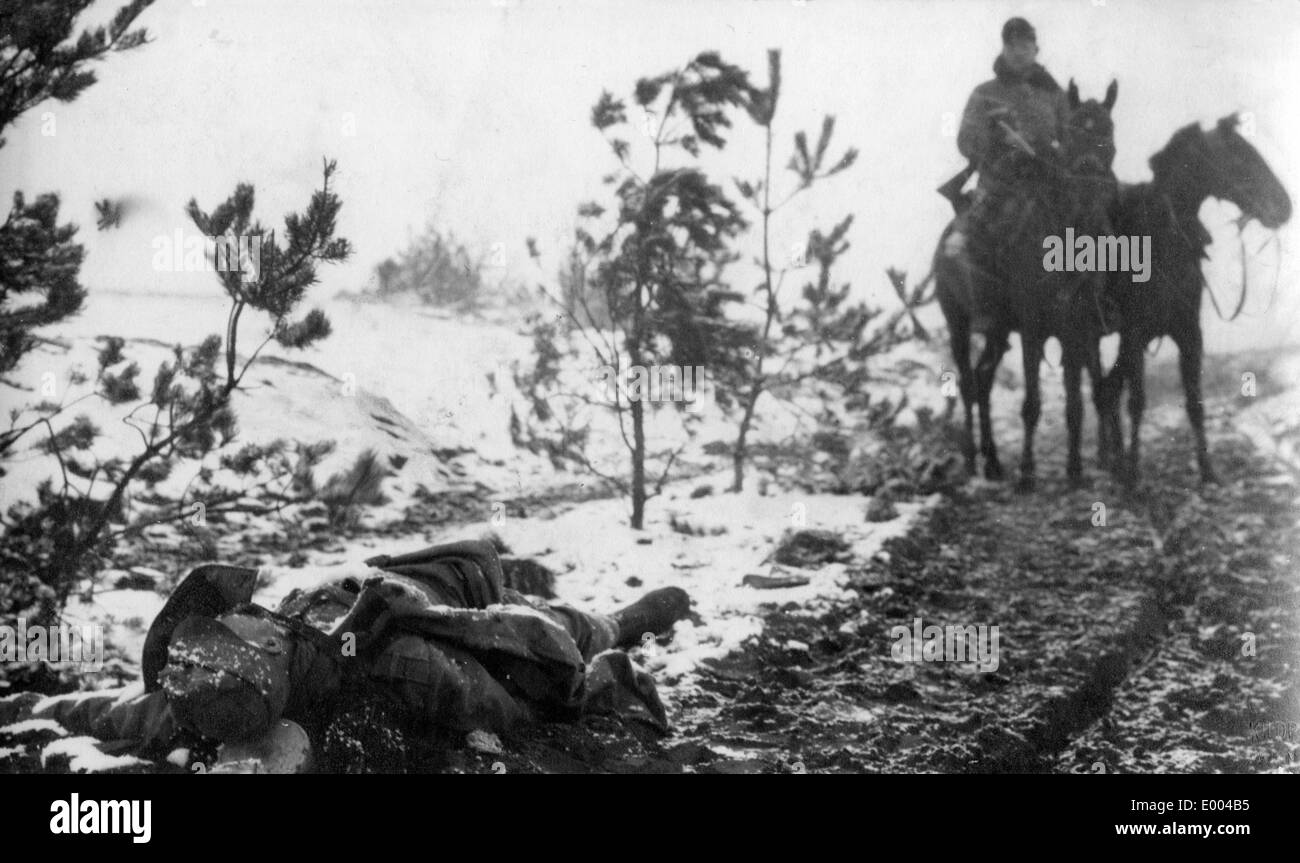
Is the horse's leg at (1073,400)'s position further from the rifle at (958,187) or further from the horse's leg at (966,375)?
the rifle at (958,187)

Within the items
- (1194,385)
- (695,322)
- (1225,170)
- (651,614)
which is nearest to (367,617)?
(651,614)

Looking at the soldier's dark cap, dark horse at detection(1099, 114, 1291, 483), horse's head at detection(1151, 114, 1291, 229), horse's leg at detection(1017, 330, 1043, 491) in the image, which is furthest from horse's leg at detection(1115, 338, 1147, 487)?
the soldier's dark cap

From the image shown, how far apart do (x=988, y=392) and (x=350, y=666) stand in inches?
83.4

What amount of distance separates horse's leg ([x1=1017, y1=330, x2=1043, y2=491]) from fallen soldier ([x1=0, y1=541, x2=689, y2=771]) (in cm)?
144

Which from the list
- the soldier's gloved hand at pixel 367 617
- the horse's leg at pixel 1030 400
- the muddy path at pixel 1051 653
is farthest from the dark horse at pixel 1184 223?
the soldier's gloved hand at pixel 367 617

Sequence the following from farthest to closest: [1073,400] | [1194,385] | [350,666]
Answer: [1073,400] < [1194,385] < [350,666]

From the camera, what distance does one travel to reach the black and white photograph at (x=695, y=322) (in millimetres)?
3039

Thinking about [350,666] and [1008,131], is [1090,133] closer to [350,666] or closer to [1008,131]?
[1008,131]

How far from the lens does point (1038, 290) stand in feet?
11.0

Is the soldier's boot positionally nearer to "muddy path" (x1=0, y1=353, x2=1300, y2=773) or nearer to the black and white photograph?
the black and white photograph

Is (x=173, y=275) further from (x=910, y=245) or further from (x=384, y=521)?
(x=910, y=245)

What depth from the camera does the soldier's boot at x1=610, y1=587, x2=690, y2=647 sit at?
2996mm
